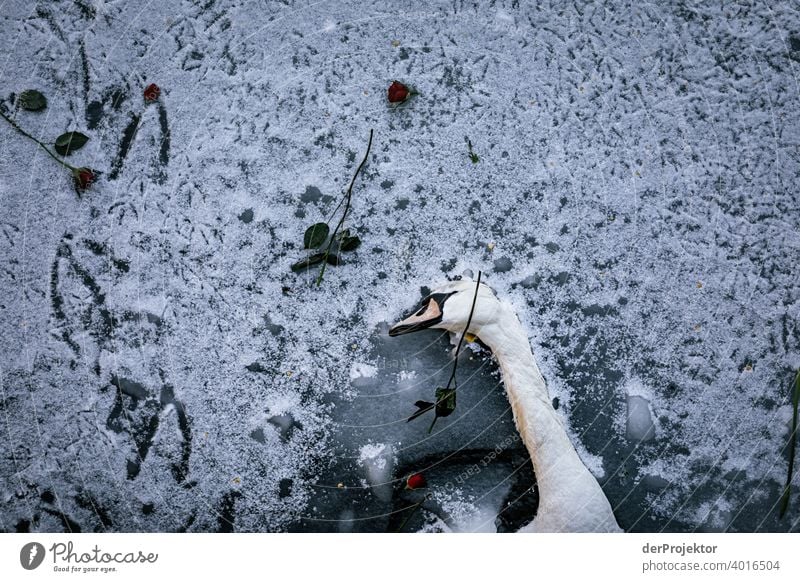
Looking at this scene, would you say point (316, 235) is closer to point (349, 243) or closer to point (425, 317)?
point (349, 243)

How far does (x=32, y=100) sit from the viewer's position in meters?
0.90

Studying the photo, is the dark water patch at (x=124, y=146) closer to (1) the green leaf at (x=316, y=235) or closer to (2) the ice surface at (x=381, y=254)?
(2) the ice surface at (x=381, y=254)

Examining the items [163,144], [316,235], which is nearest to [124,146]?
[163,144]

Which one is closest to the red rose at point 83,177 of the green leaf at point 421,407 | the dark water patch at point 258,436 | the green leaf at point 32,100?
the green leaf at point 32,100

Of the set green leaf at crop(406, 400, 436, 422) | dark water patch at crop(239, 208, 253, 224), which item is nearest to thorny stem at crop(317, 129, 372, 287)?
dark water patch at crop(239, 208, 253, 224)

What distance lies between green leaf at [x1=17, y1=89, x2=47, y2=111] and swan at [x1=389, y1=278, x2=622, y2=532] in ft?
2.03

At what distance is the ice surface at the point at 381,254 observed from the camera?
0.86 m

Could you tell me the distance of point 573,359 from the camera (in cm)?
88

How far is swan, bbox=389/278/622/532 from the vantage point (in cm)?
83

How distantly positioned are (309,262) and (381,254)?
0.34 feet

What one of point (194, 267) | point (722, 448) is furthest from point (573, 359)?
point (194, 267)

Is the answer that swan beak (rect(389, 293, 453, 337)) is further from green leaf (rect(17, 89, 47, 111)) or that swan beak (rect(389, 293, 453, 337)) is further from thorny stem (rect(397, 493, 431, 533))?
green leaf (rect(17, 89, 47, 111))
